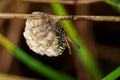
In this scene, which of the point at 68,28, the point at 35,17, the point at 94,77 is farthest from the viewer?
the point at 94,77

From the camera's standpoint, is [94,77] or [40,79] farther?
[40,79]

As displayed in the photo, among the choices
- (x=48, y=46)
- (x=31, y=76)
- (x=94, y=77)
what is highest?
(x=48, y=46)

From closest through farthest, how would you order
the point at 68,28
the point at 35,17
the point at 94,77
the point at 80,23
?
the point at 35,17, the point at 68,28, the point at 94,77, the point at 80,23

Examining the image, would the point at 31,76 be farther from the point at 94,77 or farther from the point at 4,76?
the point at 94,77

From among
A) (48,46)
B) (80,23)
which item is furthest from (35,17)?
(80,23)

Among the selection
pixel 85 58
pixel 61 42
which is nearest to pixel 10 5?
pixel 85 58

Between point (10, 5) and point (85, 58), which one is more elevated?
point (10, 5)
